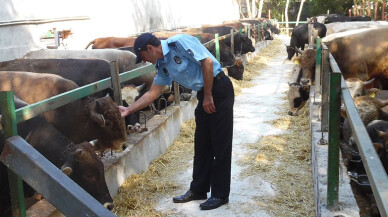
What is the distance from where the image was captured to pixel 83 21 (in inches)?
570

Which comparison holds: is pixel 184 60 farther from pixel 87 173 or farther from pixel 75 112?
pixel 75 112

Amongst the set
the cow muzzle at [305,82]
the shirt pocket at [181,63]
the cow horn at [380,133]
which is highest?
the shirt pocket at [181,63]

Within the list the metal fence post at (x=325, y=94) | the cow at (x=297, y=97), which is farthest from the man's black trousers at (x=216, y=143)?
the cow at (x=297, y=97)

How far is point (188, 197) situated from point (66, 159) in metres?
1.42

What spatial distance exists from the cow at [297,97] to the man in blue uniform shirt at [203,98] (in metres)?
4.49

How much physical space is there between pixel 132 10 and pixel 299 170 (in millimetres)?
13420

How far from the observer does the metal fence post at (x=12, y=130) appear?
3.29 metres

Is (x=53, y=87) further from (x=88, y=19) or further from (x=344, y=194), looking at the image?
(x=88, y=19)

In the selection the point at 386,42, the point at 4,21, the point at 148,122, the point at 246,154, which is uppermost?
the point at 4,21

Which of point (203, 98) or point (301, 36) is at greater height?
point (203, 98)

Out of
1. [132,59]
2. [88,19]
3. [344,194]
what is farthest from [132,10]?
[344,194]

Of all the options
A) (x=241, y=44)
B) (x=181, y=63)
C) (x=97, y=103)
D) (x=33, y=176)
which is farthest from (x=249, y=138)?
(x=241, y=44)

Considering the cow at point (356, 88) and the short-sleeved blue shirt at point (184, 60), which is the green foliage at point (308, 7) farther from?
the short-sleeved blue shirt at point (184, 60)

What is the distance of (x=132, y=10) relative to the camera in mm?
18047
